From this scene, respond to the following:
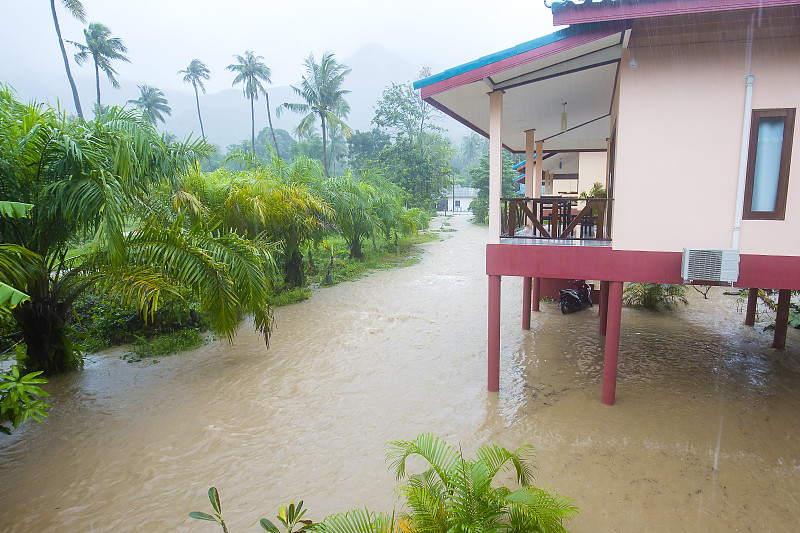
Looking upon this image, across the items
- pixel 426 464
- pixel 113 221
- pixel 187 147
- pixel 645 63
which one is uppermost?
pixel 645 63

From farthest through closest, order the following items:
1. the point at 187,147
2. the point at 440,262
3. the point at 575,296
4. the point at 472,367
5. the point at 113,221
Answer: the point at 440,262 < the point at 575,296 < the point at 472,367 < the point at 187,147 < the point at 113,221

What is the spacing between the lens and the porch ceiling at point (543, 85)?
17.7ft

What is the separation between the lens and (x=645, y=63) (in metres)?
5.26

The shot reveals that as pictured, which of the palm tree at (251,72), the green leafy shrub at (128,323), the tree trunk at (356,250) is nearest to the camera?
the green leafy shrub at (128,323)

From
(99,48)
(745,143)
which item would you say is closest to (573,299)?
(745,143)

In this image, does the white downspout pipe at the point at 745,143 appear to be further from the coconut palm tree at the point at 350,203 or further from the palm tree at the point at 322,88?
the palm tree at the point at 322,88

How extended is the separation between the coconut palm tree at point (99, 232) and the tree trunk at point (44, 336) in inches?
0.6

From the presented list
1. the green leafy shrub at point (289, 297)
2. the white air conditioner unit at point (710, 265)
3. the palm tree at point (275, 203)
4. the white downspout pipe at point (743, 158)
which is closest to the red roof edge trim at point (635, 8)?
the white downspout pipe at point (743, 158)

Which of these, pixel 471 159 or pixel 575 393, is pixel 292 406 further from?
pixel 471 159

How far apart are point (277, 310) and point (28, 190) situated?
692cm

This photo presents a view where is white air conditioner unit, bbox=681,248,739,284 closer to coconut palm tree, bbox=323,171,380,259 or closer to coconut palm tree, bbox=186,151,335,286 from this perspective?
coconut palm tree, bbox=186,151,335,286

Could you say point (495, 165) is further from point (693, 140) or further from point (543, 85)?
point (693, 140)

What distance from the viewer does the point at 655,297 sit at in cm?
1109

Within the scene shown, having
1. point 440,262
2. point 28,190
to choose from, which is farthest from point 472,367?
point 440,262
